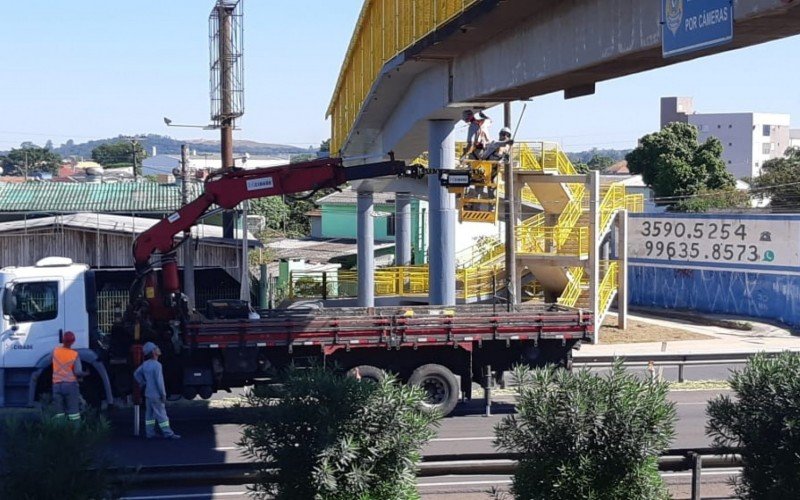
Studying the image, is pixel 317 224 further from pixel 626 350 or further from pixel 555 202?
pixel 626 350

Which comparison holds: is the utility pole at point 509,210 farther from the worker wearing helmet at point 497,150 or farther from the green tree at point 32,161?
the green tree at point 32,161

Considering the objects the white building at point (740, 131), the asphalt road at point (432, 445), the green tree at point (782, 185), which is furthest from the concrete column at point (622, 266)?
the white building at point (740, 131)

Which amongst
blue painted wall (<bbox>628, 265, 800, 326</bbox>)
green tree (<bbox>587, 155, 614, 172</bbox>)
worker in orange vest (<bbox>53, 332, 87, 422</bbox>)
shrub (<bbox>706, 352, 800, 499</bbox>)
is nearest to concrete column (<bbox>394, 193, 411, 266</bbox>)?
blue painted wall (<bbox>628, 265, 800, 326</bbox>)

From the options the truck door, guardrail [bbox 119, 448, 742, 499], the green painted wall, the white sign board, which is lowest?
guardrail [bbox 119, 448, 742, 499]

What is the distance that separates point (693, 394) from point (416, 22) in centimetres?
929

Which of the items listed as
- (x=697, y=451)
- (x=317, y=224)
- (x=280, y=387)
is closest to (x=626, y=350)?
(x=697, y=451)

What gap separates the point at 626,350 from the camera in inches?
1235

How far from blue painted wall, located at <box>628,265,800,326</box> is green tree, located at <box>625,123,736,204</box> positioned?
2000cm

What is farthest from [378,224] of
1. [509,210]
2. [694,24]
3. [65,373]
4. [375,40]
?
[694,24]

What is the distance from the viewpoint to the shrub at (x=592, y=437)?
8500 mm

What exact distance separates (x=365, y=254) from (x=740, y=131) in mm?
109598

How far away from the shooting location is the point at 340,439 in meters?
8.09

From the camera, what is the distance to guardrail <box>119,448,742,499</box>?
8938mm

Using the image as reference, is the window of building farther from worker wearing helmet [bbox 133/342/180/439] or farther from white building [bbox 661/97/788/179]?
white building [bbox 661/97/788/179]
